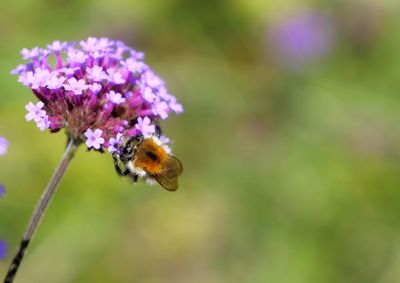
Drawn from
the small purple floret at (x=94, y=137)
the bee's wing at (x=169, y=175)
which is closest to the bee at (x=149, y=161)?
the bee's wing at (x=169, y=175)

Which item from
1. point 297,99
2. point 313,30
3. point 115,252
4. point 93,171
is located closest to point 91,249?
point 115,252

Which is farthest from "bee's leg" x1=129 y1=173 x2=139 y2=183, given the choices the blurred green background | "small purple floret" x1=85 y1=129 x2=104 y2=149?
the blurred green background

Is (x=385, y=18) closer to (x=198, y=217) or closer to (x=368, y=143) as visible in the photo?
(x=368, y=143)

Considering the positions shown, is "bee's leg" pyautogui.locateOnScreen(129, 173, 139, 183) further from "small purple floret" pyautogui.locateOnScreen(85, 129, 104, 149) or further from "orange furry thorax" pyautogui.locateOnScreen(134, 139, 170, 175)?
"small purple floret" pyautogui.locateOnScreen(85, 129, 104, 149)

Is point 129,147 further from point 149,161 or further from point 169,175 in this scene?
point 169,175

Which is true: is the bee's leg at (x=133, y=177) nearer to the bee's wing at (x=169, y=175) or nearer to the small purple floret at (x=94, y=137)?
the bee's wing at (x=169, y=175)

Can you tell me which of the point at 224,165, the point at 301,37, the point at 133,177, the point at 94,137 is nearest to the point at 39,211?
the point at 94,137
